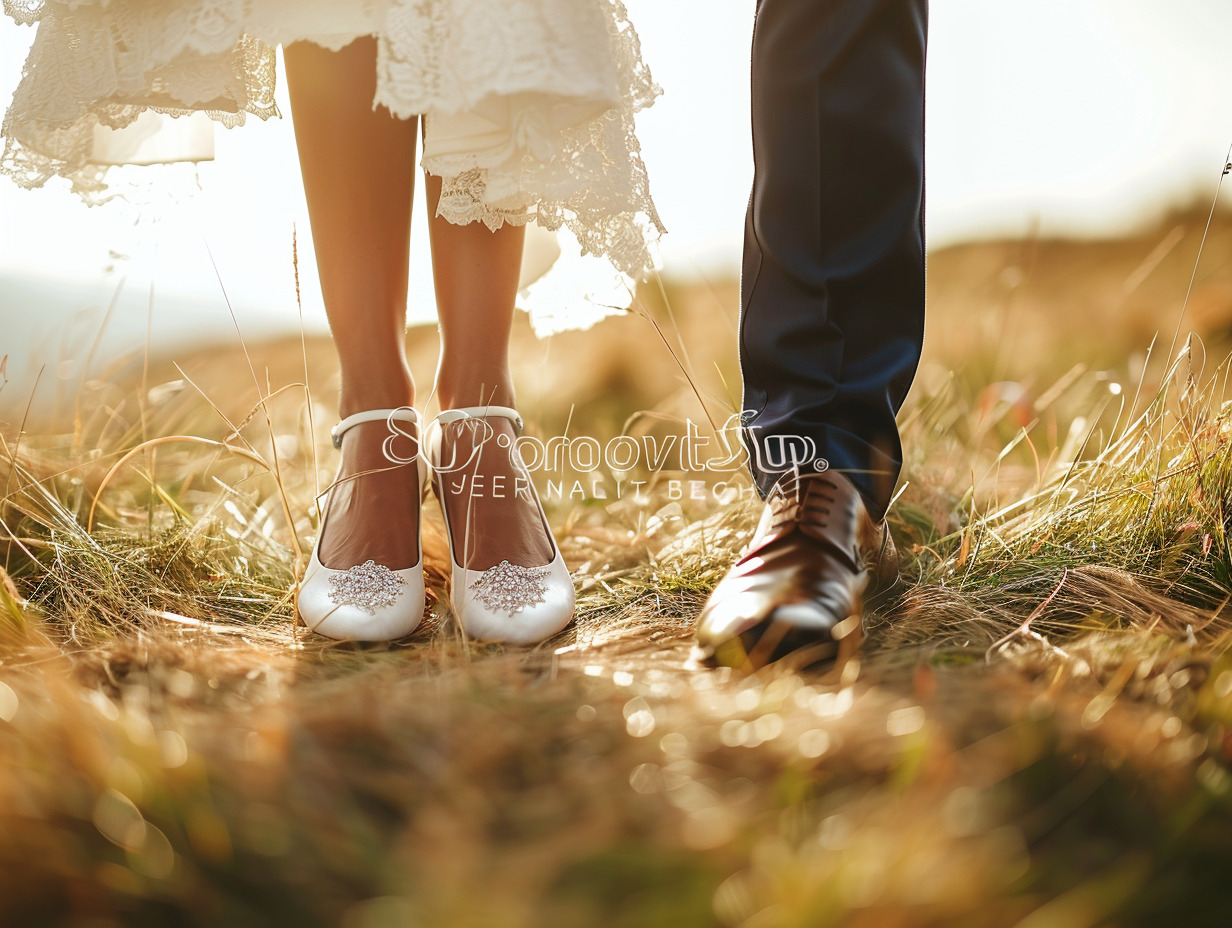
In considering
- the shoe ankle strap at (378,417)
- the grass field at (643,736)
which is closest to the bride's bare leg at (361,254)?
the shoe ankle strap at (378,417)

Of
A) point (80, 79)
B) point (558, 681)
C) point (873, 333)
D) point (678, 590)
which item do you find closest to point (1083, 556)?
point (873, 333)

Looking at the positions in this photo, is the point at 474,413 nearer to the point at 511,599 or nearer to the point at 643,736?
the point at 511,599

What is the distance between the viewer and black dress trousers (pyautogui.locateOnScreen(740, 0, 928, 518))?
0.88 m

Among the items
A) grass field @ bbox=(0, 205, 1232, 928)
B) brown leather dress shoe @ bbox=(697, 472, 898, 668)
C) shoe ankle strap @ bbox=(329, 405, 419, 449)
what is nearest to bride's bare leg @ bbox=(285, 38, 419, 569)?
shoe ankle strap @ bbox=(329, 405, 419, 449)

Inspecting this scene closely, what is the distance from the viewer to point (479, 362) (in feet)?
3.38

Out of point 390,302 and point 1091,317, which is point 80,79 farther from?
point 1091,317

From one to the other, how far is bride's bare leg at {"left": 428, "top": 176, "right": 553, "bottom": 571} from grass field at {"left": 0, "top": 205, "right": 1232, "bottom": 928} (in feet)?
0.49

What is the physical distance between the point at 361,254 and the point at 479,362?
0.65 ft

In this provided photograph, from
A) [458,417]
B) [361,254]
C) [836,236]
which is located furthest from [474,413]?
[836,236]

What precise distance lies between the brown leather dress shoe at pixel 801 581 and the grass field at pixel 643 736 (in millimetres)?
35

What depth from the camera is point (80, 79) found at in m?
0.92

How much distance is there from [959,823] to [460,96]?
2.40 ft

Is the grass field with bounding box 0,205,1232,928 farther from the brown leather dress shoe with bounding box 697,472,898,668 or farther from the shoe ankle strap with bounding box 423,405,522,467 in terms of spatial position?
the shoe ankle strap with bounding box 423,405,522,467

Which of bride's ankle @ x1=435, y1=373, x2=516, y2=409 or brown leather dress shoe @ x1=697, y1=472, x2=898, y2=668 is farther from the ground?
bride's ankle @ x1=435, y1=373, x2=516, y2=409
